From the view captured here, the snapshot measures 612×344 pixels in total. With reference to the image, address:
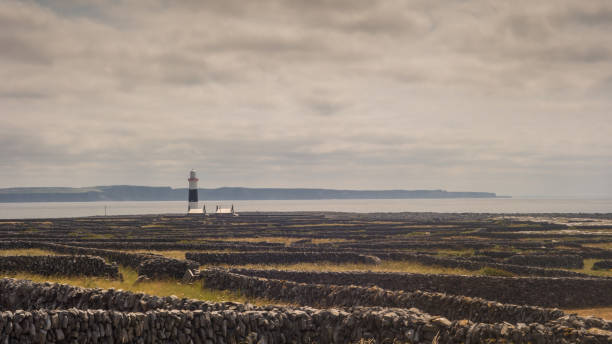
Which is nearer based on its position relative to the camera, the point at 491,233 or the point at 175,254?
the point at 175,254

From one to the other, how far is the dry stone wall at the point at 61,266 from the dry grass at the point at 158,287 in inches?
22.7

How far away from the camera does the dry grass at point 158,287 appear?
1033 inches

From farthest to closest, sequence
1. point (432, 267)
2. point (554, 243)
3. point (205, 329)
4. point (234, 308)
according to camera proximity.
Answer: point (554, 243) < point (432, 267) < point (234, 308) < point (205, 329)

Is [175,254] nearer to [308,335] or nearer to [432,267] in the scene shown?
[432,267]

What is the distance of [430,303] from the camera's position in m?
21.2

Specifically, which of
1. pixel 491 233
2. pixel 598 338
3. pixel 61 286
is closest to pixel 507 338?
pixel 598 338

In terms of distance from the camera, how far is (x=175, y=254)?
172 feet

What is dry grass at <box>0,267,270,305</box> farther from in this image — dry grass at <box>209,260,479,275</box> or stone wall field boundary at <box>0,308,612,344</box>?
dry grass at <box>209,260,479,275</box>

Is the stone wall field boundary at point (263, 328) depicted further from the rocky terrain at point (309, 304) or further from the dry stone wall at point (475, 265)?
the dry stone wall at point (475, 265)

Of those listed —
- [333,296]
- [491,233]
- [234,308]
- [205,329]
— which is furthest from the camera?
[491,233]

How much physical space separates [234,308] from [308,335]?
98.0 inches

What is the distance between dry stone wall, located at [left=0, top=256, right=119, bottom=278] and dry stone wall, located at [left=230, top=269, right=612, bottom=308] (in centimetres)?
966

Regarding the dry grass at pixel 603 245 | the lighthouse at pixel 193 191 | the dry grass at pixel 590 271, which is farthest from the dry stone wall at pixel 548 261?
the lighthouse at pixel 193 191


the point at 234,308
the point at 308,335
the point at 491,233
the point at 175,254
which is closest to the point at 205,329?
the point at 234,308
